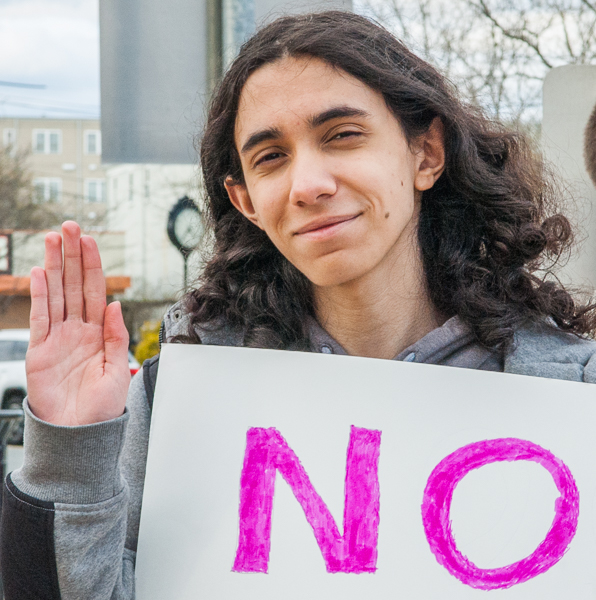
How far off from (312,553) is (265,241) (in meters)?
0.68

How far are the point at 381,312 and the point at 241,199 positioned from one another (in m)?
0.36

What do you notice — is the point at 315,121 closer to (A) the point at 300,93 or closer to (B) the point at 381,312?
(A) the point at 300,93

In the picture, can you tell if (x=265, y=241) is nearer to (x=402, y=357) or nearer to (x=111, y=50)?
(x=402, y=357)

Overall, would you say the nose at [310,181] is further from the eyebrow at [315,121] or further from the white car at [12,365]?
the white car at [12,365]

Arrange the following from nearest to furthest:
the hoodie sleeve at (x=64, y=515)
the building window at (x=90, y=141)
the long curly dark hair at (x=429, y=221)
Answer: the hoodie sleeve at (x=64, y=515) < the long curly dark hair at (x=429, y=221) < the building window at (x=90, y=141)

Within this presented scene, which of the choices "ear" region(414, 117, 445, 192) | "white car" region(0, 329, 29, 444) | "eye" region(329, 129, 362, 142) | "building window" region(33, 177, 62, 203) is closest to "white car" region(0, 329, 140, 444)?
"white car" region(0, 329, 29, 444)

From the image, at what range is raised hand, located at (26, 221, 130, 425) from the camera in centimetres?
120

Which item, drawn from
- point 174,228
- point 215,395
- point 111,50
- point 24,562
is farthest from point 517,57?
point 24,562

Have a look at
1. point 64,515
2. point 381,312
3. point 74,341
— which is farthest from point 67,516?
point 381,312

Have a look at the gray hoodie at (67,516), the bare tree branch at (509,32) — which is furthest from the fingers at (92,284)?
the bare tree branch at (509,32)

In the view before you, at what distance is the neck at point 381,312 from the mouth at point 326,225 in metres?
0.17

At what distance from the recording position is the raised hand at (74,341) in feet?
3.94

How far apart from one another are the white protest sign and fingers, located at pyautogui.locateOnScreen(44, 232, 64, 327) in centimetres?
25

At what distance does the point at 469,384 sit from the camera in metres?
1.29
